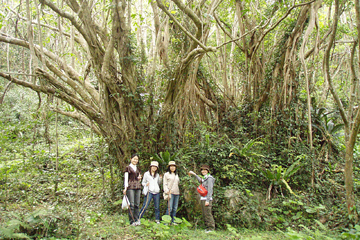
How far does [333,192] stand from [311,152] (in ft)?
2.89

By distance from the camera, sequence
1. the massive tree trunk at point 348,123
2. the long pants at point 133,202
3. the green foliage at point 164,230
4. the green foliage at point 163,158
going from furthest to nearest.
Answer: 1. the green foliage at point 163,158
2. the long pants at point 133,202
3. the massive tree trunk at point 348,123
4. the green foliage at point 164,230

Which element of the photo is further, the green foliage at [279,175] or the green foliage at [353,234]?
the green foliage at [279,175]

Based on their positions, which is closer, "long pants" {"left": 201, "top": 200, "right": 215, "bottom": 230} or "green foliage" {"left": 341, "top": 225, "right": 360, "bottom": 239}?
"green foliage" {"left": 341, "top": 225, "right": 360, "bottom": 239}

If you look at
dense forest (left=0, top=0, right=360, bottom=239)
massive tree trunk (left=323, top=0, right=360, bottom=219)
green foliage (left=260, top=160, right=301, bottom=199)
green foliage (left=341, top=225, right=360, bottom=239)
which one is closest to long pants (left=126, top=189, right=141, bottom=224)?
dense forest (left=0, top=0, right=360, bottom=239)

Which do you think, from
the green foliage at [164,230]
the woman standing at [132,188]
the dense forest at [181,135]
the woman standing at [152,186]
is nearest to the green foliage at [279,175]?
the dense forest at [181,135]

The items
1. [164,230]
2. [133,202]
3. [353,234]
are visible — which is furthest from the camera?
[133,202]

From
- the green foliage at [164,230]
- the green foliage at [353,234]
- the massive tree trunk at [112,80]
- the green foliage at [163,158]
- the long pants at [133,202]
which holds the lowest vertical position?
the green foliage at [353,234]

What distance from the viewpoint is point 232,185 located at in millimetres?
4656

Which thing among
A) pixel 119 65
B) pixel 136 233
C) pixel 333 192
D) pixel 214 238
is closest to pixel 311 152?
pixel 333 192

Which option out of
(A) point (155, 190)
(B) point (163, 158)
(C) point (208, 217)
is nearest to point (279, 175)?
(C) point (208, 217)

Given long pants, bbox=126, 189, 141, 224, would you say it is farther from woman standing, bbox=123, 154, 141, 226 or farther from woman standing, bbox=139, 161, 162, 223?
woman standing, bbox=139, 161, 162, 223

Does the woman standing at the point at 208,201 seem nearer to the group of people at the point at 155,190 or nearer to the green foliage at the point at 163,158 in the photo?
the group of people at the point at 155,190

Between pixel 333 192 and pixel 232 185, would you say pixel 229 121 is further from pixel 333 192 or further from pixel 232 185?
pixel 333 192

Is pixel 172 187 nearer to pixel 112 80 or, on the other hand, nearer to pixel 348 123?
pixel 112 80
